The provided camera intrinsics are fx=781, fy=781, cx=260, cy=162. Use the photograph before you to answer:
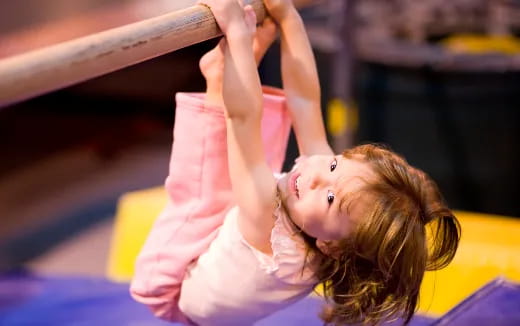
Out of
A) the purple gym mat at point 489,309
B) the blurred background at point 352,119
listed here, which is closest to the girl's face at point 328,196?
the purple gym mat at point 489,309

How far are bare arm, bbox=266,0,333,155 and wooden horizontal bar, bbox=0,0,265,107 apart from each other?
0.47 feet

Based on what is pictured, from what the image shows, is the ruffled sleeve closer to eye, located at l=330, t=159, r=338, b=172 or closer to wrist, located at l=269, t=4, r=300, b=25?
eye, located at l=330, t=159, r=338, b=172

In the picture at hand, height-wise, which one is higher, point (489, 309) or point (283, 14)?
point (283, 14)

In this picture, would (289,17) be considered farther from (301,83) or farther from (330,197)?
Answer: (330,197)

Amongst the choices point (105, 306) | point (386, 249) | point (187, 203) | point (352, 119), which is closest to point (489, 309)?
point (386, 249)

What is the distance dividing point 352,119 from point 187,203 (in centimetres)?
80

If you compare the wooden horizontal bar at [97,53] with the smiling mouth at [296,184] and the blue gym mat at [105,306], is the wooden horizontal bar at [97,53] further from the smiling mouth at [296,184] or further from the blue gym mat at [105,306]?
the blue gym mat at [105,306]

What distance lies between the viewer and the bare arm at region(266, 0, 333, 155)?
869mm

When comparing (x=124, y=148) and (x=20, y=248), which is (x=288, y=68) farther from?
(x=124, y=148)

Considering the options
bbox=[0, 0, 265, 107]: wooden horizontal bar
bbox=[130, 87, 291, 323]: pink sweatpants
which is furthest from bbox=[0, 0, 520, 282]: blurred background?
bbox=[0, 0, 265, 107]: wooden horizontal bar

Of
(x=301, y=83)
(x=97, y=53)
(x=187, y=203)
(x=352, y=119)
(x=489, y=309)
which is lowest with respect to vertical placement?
(x=489, y=309)

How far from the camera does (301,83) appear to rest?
894 millimetres

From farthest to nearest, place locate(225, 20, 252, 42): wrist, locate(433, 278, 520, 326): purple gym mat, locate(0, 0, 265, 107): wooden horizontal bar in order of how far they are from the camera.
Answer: locate(433, 278, 520, 326): purple gym mat, locate(225, 20, 252, 42): wrist, locate(0, 0, 265, 107): wooden horizontal bar

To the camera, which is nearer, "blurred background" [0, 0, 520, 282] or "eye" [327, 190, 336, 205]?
"eye" [327, 190, 336, 205]
